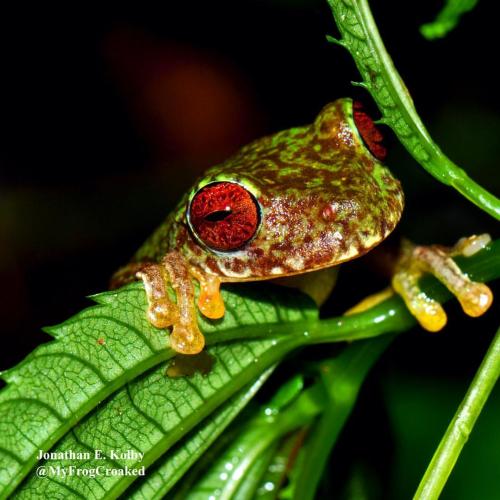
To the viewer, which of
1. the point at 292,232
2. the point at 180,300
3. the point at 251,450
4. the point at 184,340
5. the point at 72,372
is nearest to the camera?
the point at 72,372

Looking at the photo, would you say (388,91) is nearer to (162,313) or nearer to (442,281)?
(442,281)

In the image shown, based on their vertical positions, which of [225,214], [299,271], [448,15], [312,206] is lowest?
[299,271]

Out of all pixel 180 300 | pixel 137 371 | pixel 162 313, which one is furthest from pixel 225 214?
pixel 137 371

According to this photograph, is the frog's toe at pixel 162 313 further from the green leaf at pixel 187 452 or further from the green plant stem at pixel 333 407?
the green plant stem at pixel 333 407

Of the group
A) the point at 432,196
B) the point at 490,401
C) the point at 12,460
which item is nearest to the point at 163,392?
the point at 12,460

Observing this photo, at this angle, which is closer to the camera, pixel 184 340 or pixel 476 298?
pixel 184 340

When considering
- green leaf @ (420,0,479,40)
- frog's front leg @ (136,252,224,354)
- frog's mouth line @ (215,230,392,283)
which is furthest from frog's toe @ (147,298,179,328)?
green leaf @ (420,0,479,40)
